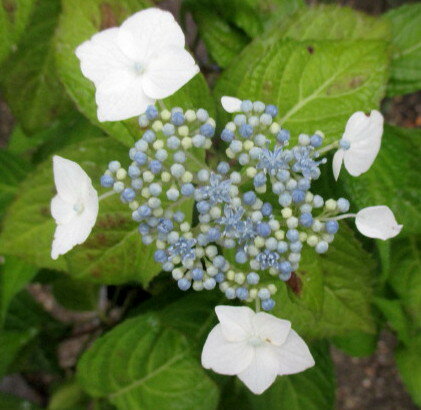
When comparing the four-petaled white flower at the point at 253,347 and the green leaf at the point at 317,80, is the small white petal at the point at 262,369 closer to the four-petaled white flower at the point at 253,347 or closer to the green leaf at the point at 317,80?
the four-petaled white flower at the point at 253,347

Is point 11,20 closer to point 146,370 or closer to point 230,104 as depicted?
point 230,104

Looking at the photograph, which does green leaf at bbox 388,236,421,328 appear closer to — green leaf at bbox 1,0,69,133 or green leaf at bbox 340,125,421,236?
green leaf at bbox 340,125,421,236

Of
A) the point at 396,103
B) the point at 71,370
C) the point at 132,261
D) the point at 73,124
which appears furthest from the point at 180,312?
the point at 396,103

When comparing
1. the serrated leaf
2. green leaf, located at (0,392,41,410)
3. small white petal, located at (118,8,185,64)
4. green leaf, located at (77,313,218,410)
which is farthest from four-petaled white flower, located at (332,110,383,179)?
green leaf, located at (0,392,41,410)

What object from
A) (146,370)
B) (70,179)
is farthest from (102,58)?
(146,370)

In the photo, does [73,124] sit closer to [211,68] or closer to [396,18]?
[211,68]

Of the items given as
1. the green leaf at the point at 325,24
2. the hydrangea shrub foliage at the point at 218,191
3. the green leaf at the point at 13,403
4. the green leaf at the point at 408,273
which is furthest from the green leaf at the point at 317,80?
the green leaf at the point at 13,403
